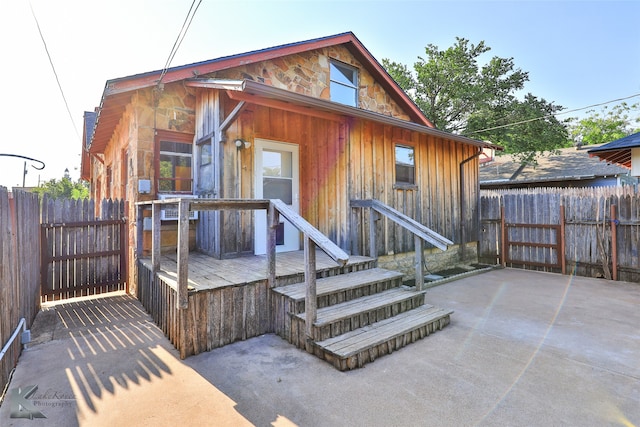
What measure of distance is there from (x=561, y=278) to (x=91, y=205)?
30.3 ft

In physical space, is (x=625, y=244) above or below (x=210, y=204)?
below

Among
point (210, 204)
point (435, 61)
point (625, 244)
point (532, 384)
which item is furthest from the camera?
point (435, 61)

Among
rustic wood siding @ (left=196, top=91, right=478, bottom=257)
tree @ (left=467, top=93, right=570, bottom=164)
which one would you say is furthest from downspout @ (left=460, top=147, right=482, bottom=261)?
tree @ (left=467, top=93, right=570, bottom=164)

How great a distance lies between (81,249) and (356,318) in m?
4.74

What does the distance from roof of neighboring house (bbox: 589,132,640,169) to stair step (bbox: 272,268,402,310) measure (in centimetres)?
578

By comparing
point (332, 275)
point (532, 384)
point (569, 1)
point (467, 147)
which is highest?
point (569, 1)

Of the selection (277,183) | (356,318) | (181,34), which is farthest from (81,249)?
(356,318)

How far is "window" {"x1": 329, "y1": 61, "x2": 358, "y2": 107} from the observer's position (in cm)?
800

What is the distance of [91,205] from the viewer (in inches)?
213

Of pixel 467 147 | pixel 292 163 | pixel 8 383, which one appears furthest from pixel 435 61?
pixel 8 383

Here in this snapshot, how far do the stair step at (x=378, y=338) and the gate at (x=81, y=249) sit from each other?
4339mm

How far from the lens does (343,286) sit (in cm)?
386

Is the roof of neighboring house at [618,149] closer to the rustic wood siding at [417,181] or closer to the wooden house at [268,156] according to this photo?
the rustic wood siding at [417,181]

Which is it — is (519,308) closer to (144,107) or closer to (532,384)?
(532,384)
